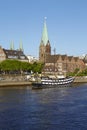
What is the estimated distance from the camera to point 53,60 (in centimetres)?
16988

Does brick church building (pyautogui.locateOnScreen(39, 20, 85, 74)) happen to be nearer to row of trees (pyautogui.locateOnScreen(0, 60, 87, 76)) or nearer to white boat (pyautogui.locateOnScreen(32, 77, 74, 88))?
row of trees (pyautogui.locateOnScreen(0, 60, 87, 76))

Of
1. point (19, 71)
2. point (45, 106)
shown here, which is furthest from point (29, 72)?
point (45, 106)

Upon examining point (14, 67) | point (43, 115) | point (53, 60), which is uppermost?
point (53, 60)

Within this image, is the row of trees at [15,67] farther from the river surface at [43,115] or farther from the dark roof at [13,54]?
the river surface at [43,115]

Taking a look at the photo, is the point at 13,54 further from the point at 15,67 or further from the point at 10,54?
the point at 15,67

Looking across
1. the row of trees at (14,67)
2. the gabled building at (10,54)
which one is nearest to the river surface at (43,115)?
the row of trees at (14,67)

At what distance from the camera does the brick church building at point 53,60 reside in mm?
166125

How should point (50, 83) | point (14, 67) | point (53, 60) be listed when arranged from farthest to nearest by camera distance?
point (53, 60) → point (14, 67) → point (50, 83)

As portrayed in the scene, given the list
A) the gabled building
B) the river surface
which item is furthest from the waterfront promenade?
the gabled building

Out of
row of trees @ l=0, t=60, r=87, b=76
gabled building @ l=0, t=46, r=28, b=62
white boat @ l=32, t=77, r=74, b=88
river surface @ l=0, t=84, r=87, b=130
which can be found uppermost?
gabled building @ l=0, t=46, r=28, b=62

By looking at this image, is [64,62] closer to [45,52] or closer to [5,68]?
[45,52]

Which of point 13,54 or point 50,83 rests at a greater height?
point 13,54

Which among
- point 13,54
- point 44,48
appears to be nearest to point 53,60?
point 44,48

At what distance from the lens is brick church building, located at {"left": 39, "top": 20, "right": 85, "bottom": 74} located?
166 metres
